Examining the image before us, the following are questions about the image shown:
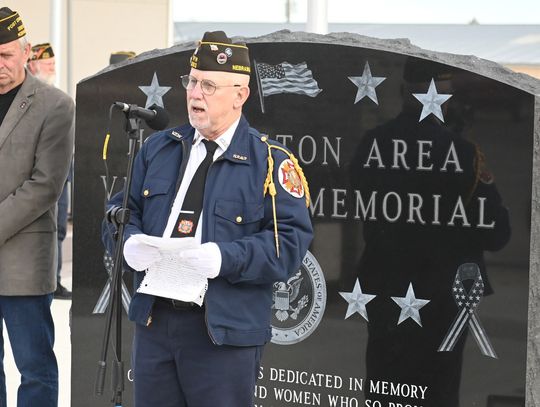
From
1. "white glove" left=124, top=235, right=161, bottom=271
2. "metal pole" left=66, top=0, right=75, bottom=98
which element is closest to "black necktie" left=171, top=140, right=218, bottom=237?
"white glove" left=124, top=235, right=161, bottom=271

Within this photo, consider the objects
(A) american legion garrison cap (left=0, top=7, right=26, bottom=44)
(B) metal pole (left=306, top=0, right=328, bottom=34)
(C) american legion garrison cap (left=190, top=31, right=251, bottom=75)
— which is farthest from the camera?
(B) metal pole (left=306, top=0, right=328, bottom=34)

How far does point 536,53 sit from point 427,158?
19.3 metres

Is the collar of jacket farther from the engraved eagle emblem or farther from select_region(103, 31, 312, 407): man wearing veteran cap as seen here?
the engraved eagle emblem

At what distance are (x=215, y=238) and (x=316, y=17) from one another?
3309 mm

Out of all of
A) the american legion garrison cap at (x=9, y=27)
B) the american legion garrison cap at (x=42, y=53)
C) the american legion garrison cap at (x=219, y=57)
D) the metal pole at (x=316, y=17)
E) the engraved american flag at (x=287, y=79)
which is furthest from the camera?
the american legion garrison cap at (x=42, y=53)

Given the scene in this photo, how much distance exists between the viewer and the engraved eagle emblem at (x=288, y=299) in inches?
178

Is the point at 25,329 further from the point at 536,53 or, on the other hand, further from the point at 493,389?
the point at 536,53

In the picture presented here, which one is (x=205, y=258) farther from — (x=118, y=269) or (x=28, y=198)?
(x=28, y=198)

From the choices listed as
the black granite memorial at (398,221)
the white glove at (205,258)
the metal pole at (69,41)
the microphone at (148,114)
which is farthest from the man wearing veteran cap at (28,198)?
the metal pole at (69,41)

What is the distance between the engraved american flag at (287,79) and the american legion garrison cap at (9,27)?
98 cm

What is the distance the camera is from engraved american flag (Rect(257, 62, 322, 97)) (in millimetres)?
4453

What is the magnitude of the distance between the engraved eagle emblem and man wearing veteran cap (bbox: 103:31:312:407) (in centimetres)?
121

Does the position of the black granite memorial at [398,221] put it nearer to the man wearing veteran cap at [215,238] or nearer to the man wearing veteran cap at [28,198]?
the man wearing veteran cap at [28,198]

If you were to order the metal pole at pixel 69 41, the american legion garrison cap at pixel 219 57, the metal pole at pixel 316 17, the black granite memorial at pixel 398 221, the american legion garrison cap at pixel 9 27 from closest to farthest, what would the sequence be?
the american legion garrison cap at pixel 219 57
the black granite memorial at pixel 398 221
the american legion garrison cap at pixel 9 27
the metal pole at pixel 316 17
the metal pole at pixel 69 41
